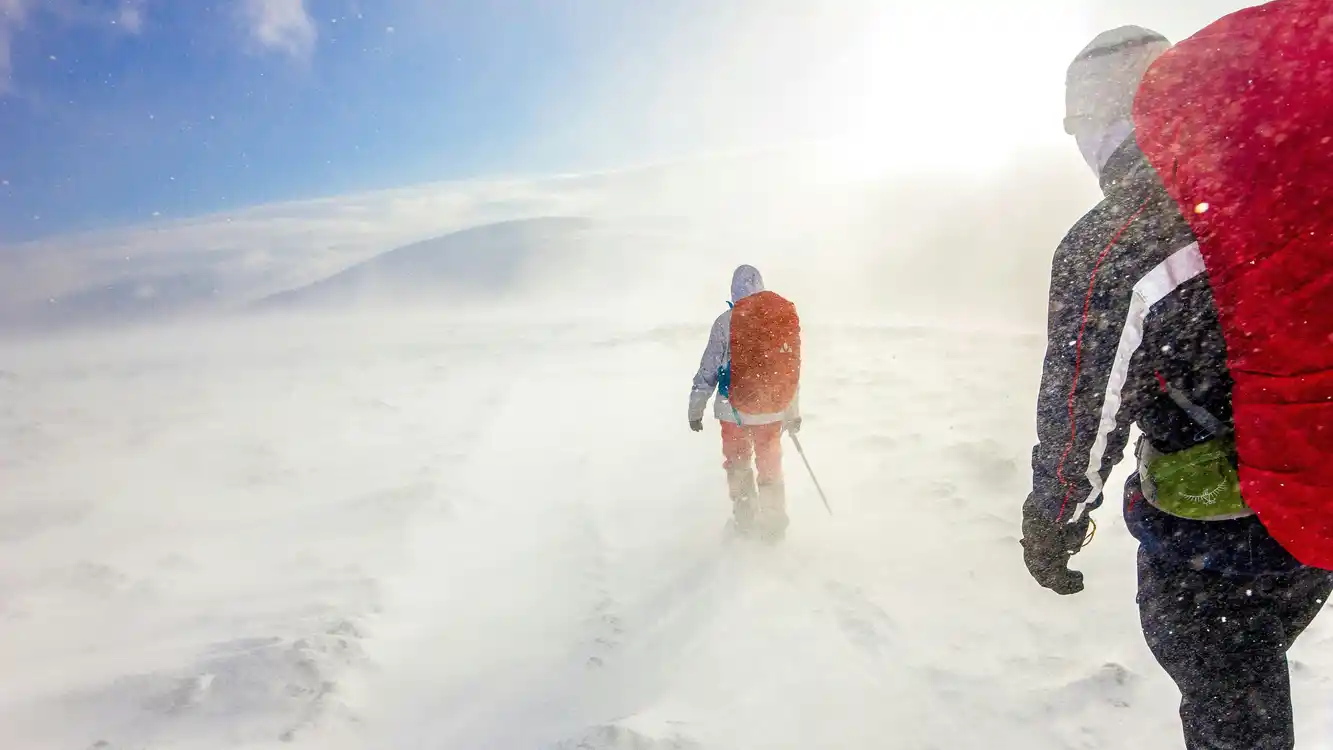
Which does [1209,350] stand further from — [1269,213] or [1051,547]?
[1051,547]

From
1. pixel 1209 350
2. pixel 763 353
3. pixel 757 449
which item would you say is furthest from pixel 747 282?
pixel 1209 350

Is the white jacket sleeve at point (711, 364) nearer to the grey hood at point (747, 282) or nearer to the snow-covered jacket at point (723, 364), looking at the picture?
the snow-covered jacket at point (723, 364)

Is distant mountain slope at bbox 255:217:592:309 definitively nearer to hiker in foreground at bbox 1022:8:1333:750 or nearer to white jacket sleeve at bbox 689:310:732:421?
white jacket sleeve at bbox 689:310:732:421

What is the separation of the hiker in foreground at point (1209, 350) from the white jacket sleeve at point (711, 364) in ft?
8.98

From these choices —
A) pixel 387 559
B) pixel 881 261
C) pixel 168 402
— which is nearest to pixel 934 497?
pixel 387 559

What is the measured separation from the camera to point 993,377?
27.2ft

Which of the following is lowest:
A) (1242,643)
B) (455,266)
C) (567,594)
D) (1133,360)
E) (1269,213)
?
(567,594)

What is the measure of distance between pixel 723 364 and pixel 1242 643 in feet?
10.3

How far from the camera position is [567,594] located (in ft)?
13.9

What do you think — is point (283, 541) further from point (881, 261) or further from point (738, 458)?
point (881, 261)

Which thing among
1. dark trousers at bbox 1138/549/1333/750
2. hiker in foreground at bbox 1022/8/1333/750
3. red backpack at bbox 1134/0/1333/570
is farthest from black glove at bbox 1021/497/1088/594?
red backpack at bbox 1134/0/1333/570

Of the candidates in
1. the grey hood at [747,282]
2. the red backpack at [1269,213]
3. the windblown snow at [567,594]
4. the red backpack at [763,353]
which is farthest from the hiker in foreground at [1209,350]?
the grey hood at [747,282]

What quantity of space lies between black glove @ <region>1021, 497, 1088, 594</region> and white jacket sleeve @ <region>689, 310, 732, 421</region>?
273 cm

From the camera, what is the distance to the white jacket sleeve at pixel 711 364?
430cm
